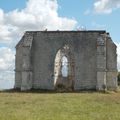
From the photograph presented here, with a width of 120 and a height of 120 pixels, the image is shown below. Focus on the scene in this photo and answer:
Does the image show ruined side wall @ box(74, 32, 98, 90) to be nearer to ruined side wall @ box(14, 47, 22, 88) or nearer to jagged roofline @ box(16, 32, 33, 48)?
jagged roofline @ box(16, 32, 33, 48)

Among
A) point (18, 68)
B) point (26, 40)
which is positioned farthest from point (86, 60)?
point (18, 68)

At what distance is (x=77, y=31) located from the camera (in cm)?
4138

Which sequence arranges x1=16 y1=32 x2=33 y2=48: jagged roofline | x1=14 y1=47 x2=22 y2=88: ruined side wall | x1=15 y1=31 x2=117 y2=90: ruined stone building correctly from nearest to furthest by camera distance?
x1=15 y1=31 x2=117 y2=90: ruined stone building, x1=16 y1=32 x2=33 y2=48: jagged roofline, x1=14 y1=47 x2=22 y2=88: ruined side wall

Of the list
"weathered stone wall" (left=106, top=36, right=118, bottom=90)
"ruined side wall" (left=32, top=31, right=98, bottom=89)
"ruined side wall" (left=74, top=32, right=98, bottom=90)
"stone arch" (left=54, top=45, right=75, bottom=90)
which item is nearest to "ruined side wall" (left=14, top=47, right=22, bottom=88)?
"ruined side wall" (left=32, top=31, right=98, bottom=89)

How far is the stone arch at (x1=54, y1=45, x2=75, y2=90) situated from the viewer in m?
A: 42.6

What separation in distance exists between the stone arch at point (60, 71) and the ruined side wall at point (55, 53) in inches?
31.6

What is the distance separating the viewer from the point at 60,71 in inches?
1740

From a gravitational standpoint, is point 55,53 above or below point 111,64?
above

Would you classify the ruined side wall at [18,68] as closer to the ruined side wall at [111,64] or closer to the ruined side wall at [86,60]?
the ruined side wall at [86,60]

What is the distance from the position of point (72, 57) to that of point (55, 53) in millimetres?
2224

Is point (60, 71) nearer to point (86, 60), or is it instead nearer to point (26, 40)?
point (86, 60)

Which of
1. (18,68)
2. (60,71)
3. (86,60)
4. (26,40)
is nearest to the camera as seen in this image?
(86,60)

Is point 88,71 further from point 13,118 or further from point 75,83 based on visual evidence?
point 13,118

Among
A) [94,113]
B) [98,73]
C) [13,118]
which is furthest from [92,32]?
[13,118]
